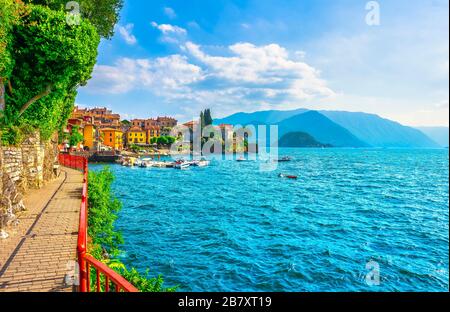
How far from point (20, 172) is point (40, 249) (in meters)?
10.1

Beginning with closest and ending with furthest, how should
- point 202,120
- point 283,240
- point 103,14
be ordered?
point 283,240
point 103,14
point 202,120

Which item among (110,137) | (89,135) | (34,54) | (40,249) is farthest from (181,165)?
(40,249)

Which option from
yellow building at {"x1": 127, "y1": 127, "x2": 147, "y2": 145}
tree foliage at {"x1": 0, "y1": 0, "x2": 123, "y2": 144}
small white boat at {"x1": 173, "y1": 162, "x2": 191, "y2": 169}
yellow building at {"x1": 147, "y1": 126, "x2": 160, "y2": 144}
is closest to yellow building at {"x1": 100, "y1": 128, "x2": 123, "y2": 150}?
yellow building at {"x1": 127, "y1": 127, "x2": 147, "y2": 145}

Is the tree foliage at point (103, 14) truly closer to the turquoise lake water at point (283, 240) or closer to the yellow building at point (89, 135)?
the turquoise lake water at point (283, 240)

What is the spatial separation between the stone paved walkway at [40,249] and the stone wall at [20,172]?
646 mm

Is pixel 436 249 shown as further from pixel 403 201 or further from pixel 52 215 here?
pixel 52 215

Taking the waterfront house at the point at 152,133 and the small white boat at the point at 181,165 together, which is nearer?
the small white boat at the point at 181,165

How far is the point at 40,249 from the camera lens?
9.12 meters

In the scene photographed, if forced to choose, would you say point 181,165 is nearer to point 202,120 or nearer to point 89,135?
point 89,135

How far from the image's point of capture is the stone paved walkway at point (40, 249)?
23.5ft

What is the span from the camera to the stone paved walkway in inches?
282

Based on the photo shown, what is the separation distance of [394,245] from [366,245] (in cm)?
228

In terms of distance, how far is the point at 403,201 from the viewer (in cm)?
4069

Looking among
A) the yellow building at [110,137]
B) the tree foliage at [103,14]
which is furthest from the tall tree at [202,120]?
the tree foliage at [103,14]
